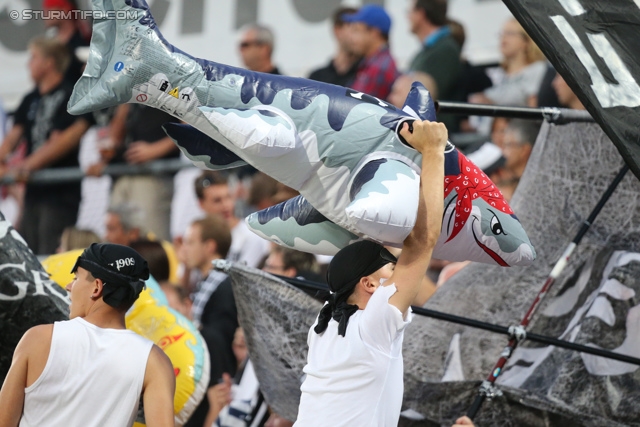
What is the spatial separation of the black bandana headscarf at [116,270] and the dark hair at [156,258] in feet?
7.27

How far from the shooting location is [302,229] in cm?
325

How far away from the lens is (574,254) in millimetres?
4176

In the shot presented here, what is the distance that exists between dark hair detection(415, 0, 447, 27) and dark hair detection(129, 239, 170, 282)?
2145 mm

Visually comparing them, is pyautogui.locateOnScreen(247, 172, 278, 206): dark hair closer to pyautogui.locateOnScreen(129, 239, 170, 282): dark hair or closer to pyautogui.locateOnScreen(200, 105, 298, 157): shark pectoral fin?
pyautogui.locateOnScreen(129, 239, 170, 282): dark hair

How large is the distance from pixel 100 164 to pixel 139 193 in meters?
0.40

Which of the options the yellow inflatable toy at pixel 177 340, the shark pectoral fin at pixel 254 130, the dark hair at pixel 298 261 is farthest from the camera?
the dark hair at pixel 298 261

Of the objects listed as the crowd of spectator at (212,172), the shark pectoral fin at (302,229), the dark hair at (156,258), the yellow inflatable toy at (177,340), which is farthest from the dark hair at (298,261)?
the shark pectoral fin at (302,229)

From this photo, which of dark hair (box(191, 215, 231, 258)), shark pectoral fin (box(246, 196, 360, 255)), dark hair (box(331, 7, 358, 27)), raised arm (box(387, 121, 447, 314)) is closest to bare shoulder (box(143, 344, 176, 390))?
shark pectoral fin (box(246, 196, 360, 255))

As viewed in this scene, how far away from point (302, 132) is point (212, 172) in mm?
3958

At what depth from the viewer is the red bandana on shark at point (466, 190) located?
10.1 feet

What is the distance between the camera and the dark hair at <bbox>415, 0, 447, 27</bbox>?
21.3ft

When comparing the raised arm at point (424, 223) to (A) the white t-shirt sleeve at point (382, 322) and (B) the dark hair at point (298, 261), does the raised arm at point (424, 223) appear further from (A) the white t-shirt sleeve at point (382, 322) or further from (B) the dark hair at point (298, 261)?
(B) the dark hair at point (298, 261)

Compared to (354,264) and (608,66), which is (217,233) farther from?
(608,66)

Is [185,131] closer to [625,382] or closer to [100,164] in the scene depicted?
[625,382]
